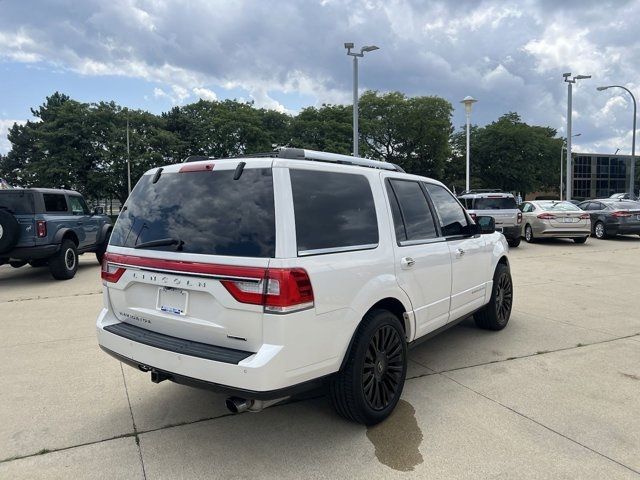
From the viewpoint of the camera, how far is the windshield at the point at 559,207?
16.0m

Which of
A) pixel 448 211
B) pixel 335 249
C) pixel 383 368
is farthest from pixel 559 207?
pixel 335 249

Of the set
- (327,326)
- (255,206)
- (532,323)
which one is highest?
(255,206)

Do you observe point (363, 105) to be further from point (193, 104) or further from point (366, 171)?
point (366, 171)

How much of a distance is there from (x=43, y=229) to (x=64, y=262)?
848mm

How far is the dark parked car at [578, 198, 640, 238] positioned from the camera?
16.9m

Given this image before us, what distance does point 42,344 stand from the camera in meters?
5.48

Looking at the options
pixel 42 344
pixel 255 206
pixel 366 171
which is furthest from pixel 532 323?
pixel 42 344

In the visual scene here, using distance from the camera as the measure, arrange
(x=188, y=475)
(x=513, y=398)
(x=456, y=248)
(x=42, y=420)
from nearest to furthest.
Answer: (x=188, y=475) → (x=42, y=420) → (x=513, y=398) → (x=456, y=248)

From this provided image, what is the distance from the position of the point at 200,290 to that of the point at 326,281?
76cm

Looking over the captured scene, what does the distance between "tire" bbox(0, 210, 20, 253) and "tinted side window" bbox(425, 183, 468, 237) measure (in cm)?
801

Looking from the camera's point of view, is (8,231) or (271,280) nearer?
(271,280)

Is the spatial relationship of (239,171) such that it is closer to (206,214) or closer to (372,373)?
(206,214)

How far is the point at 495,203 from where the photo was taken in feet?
48.9

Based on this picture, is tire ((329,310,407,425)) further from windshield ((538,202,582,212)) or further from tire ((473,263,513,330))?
windshield ((538,202,582,212))
